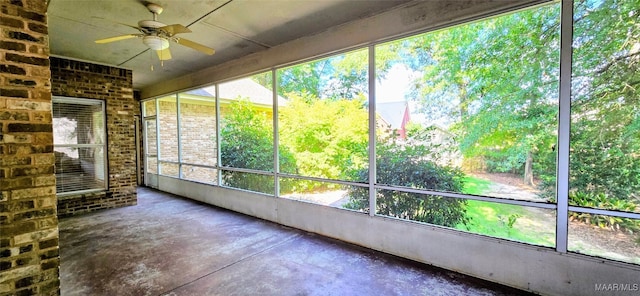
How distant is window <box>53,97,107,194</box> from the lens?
4.88 meters

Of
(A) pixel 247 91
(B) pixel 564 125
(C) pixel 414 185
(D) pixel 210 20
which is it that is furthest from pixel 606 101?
(A) pixel 247 91

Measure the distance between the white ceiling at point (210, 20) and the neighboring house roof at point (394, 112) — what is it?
1.12 metres

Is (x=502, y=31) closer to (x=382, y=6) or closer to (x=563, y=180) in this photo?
(x=382, y=6)

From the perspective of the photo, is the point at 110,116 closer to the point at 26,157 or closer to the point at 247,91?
the point at 247,91

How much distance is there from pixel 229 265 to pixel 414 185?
2.31 metres

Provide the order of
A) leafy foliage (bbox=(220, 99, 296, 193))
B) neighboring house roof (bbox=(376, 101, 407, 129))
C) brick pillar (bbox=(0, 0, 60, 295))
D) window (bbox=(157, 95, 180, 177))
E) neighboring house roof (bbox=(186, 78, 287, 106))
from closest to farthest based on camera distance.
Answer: brick pillar (bbox=(0, 0, 60, 295)), neighboring house roof (bbox=(376, 101, 407, 129)), leafy foliage (bbox=(220, 99, 296, 193)), neighboring house roof (bbox=(186, 78, 287, 106)), window (bbox=(157, 95, 180, 177))

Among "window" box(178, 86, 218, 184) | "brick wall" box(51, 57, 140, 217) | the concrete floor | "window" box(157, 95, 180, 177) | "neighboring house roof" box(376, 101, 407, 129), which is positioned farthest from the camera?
"window" box(157, 95, 180, 177)

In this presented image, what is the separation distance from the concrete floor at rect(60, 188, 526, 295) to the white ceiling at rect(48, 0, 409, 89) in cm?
273

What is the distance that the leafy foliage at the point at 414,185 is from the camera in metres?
3.17

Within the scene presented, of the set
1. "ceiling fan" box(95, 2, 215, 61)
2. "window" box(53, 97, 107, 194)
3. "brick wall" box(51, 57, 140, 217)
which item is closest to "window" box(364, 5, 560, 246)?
"ceiling fan" box(95, 2, 215, 61)

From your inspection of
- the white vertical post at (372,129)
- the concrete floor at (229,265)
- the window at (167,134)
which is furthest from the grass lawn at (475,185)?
the window at (167,134)

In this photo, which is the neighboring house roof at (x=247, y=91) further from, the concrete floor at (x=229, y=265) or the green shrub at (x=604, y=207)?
the green shrub at (x=604, y=207)

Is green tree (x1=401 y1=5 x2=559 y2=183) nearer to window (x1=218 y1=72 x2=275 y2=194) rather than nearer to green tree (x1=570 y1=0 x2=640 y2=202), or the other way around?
green tree (x1=570 y1=0 x2=640 y2=202)

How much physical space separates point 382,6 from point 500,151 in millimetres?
2003
